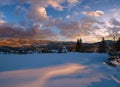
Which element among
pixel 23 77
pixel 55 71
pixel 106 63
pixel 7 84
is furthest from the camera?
pixel 106 63

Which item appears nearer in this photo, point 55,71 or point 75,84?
point 75,84

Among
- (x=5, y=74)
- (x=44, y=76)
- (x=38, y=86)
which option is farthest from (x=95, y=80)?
(x=5, y=74)

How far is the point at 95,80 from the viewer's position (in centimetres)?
2245

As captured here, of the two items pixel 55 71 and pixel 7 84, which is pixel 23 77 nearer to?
pixel 7 84

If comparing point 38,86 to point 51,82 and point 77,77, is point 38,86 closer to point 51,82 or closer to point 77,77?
point 51,82

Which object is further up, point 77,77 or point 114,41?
point 114,41

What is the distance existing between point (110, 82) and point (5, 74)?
10569 millimetres

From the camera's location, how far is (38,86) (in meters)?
17.6

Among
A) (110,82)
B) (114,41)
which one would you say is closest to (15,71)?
(110,82)

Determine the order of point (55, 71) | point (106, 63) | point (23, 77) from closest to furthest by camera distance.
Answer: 1. point (23, 77)
2. point (55, 71)
3. point (106, 63)

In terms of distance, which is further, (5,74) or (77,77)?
(77,77)

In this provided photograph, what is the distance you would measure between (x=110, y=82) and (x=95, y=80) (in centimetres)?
168

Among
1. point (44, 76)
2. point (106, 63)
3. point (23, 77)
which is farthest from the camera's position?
point (106, 63)

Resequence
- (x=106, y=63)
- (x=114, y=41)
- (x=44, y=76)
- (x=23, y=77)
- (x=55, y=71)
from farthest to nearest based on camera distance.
Answer: (x=114, y=41)
(x=106, y=63)
(x=55, y=71)
(x=44, y=76)
(x=23, y=77)
